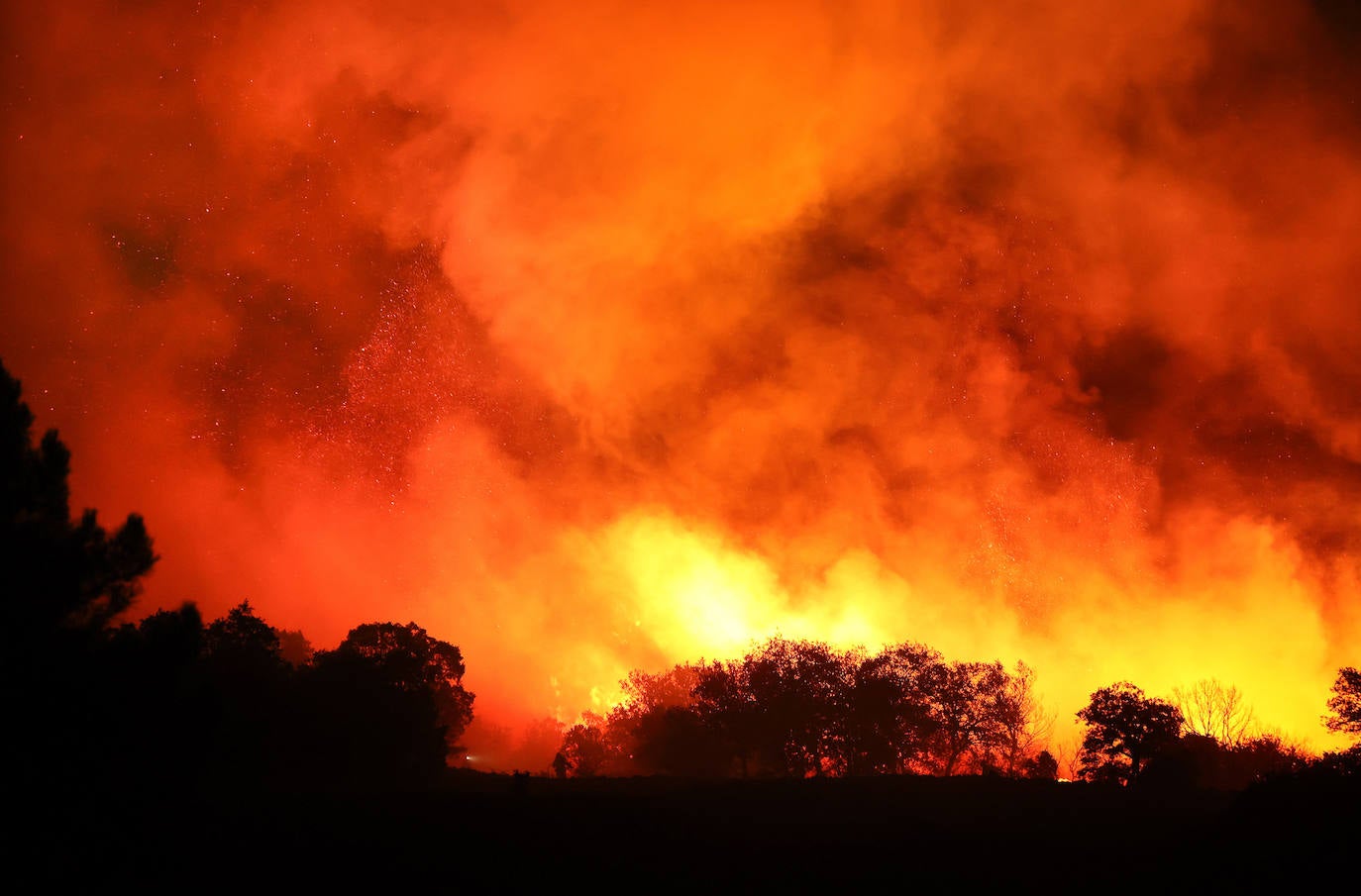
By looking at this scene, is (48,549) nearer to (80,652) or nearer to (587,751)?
(80,652)

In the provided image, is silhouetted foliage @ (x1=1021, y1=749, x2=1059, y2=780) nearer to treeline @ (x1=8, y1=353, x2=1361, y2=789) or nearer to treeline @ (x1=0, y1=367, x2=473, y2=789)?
treeline @ (x1=8, y1=353, x2=1361, y2=789)

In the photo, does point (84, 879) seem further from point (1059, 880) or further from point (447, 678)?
point (447, 678)

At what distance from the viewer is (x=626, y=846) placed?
35.1 meters

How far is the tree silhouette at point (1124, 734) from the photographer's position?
71.8 meters

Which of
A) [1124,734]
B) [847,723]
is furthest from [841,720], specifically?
[1124,734]

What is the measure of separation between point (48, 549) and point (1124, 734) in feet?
266

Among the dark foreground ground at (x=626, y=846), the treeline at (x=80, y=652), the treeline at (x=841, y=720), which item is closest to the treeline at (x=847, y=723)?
the treeline at (x=841, y=720)

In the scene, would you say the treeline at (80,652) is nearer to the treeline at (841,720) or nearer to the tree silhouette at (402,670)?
the tree silhouette at (402,670)

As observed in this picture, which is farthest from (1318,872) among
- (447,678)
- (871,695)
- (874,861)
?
(447,678)

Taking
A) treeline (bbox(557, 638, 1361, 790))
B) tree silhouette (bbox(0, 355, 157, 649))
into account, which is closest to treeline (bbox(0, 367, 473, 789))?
tree silhouette (bbox(0, 355, 157, 649))

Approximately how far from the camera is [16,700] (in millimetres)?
22672

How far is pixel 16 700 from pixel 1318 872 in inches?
1764

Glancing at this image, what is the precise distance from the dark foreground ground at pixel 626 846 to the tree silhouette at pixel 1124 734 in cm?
2694

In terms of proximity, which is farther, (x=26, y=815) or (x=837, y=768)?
(x=837, y=768)
